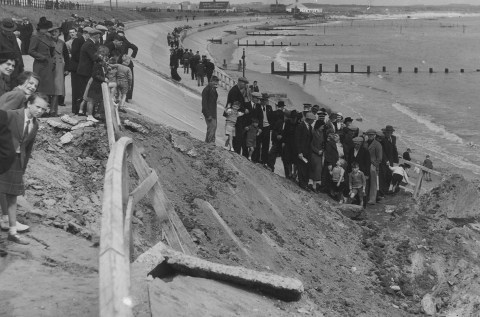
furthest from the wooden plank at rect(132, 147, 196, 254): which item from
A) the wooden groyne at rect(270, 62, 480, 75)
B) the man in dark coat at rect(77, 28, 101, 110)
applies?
the wooden groyne at rect(270, 62, 480, 75)

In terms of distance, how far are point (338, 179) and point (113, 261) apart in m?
9.31

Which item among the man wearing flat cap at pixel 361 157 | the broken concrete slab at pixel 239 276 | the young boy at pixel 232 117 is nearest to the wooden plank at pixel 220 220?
the broken concrete slab at pixel 239 276

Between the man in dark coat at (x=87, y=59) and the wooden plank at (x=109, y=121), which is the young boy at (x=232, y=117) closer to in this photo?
the man in dark coat at (x=87, y=59)

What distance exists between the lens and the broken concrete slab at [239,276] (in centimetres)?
502

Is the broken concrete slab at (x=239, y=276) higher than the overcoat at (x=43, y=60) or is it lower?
lower

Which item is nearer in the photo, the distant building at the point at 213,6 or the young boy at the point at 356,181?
the young boy at the point at 356,181

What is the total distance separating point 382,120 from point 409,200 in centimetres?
1911

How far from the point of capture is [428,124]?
30.9 meters

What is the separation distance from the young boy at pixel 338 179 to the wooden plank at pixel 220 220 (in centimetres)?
396

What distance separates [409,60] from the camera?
69750mm

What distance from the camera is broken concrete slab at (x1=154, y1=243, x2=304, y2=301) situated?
5020mm

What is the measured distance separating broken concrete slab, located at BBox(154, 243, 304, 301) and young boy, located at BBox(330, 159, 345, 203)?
6.50 meters

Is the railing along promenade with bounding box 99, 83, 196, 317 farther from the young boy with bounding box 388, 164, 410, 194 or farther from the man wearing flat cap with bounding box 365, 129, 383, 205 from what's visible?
the young boy with bounding box 388, 164, 410, 194

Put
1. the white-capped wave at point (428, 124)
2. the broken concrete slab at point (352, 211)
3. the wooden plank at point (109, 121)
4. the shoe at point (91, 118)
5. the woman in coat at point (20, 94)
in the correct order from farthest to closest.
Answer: the white-capped wave at point (428, 124) → the broken concrete slab at point (352, 211) → the shoe at point (91, 118) → the wooden plank at point (109, 121) → the woman in coat at point (20, 94)
